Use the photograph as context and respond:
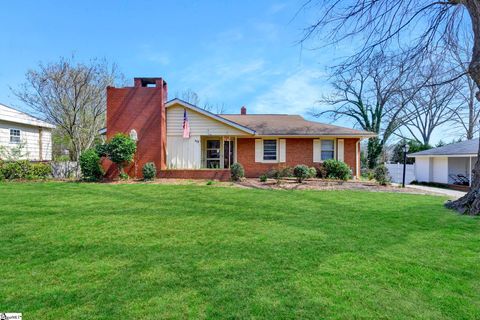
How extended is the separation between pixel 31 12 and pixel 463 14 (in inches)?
663

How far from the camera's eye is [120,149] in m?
13.1

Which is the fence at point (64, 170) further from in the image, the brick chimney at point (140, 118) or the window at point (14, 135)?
the window at point (14, 135)

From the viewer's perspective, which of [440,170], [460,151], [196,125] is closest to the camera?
[196,125]

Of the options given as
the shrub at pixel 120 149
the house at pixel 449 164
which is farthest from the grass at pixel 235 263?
the house at pixel 449 164

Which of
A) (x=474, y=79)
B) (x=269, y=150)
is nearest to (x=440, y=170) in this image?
(x=269, y=150)

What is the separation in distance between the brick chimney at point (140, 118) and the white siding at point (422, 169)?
69.7ft

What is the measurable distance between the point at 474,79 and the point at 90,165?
14897 mm

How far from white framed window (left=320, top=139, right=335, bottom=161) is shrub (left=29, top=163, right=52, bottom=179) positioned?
50.1ft

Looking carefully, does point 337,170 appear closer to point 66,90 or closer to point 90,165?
point 90,165

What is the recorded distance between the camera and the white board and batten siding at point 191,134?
50.4ft

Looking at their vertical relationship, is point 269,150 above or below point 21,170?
above

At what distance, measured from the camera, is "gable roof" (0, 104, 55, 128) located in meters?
16.2

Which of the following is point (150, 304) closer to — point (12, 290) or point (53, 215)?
point (12, 290)

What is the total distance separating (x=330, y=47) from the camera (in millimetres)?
6309
